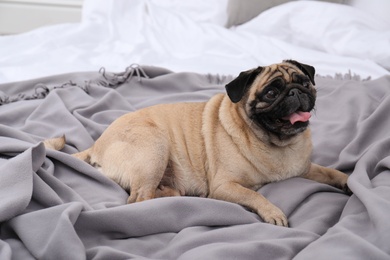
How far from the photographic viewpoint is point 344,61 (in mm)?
3066

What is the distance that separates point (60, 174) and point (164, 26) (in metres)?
2.36

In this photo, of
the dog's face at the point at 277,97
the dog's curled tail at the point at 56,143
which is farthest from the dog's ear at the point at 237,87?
the dog's curled tail at the point at 56,143

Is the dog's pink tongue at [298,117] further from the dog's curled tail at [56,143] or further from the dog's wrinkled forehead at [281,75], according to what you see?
the dog's curled tail at [56,143]

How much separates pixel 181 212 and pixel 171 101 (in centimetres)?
120

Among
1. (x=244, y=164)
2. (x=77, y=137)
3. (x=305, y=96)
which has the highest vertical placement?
Result: (x=305, y=96)

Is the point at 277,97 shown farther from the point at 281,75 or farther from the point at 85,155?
the point at 85,155

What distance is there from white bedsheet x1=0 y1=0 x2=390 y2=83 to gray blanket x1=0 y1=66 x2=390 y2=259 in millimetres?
858

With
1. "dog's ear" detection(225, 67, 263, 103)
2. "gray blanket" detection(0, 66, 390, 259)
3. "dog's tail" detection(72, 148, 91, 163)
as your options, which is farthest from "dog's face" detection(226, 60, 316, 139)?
"dog's tail" detection(72, 148, 91, 163)

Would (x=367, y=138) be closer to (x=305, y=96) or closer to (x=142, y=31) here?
(x=305, y=96)

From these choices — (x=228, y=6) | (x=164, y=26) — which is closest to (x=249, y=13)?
(x=228, y=6)

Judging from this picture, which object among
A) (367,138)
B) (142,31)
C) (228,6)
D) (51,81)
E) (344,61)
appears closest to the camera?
(367,138)

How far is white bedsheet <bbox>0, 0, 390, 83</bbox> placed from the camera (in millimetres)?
3068

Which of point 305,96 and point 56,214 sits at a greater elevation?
point 305,96

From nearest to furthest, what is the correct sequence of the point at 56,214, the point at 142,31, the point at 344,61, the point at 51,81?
the point at 56,214, the point at 51,81, the point at 344,61, the point at 142,31
